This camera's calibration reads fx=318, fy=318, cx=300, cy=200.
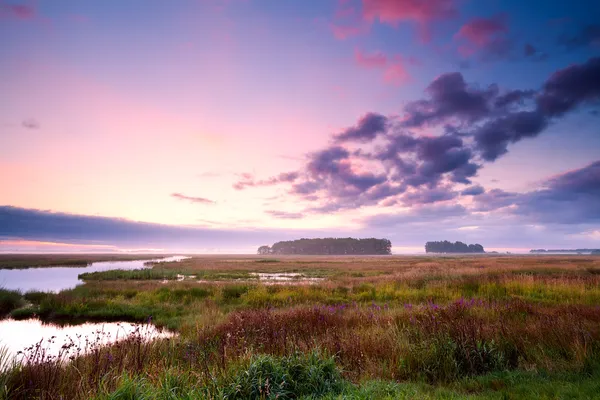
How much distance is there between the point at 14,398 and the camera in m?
5.40

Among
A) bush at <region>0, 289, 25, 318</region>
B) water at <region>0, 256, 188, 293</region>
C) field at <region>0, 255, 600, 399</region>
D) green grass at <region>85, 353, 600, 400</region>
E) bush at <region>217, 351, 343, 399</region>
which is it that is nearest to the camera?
green grass at <region>85, 353, 600, 400</region>

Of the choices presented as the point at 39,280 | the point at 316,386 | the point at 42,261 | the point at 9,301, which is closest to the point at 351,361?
the point at 316,386

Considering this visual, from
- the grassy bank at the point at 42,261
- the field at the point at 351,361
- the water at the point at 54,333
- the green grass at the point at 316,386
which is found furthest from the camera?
the grassy bank at the point at 42,261

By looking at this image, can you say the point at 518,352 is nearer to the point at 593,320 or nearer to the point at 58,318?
the point at 593,320

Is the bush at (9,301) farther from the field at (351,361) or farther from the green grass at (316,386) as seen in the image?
the green grass at (316,386)

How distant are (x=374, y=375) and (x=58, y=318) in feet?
64.7

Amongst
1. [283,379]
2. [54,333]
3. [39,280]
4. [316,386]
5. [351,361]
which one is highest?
[283,379]

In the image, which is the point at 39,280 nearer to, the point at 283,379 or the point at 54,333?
the point at 54,333

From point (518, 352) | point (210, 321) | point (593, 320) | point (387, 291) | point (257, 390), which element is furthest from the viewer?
point (387, 291)

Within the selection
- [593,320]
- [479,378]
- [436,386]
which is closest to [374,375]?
[436,386]

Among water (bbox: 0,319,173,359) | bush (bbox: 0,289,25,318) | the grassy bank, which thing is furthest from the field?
the grassy bank

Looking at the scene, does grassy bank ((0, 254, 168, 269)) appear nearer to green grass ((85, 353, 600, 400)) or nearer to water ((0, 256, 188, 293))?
water ((0, 256, 188, 293))

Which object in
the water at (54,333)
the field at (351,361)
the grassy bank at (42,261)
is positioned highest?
the field at (351,361)

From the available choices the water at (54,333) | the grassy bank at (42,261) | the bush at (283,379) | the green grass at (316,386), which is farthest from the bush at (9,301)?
the grassy bank at (42,261)
